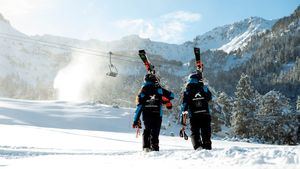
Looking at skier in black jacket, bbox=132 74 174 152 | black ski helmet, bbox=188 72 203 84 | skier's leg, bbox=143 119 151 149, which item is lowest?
skier's leg, bbox=143 119 151 149

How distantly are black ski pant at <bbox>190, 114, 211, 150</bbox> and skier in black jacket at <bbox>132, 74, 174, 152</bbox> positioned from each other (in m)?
0.95

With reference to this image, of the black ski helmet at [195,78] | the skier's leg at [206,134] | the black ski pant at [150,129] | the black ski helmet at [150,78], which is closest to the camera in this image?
the skier's leg at [206,134]

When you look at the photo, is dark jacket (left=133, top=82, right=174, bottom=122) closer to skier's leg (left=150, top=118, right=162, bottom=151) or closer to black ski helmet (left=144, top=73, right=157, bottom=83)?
black ski helmet (left=144, top=73, right=157, bottom=83)

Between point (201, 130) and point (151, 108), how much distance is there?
147 centimetres

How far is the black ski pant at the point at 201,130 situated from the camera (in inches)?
472

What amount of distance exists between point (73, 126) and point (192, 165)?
40249 mm

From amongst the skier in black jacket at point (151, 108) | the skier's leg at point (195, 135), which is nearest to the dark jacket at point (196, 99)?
the skier's leg at point (195, 135)

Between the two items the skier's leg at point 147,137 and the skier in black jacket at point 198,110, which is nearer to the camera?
the skier in black jacket at point 198,110

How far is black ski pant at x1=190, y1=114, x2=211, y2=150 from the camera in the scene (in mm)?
11984

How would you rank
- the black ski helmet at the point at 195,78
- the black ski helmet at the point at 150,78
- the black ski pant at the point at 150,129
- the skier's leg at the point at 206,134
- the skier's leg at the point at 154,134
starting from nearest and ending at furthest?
the skier's leg at the point at 206,134
the skier's leg at the point at 154,134
the black ski pant at the point at 150,129
the black ski helmet at the point at 195,78
the black ski helmet at the point at 150,78

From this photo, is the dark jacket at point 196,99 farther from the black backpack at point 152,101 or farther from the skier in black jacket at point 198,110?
the black backpack at point 152,101

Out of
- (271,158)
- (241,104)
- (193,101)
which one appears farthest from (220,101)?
(271,158)

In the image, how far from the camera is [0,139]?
21141 mm

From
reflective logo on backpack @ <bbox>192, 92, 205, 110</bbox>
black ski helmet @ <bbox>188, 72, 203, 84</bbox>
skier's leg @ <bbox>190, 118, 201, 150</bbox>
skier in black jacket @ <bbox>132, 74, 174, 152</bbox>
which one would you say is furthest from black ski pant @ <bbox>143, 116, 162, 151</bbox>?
black ski helmet @ <bbox>188, 72, 203, 84</bbox>
